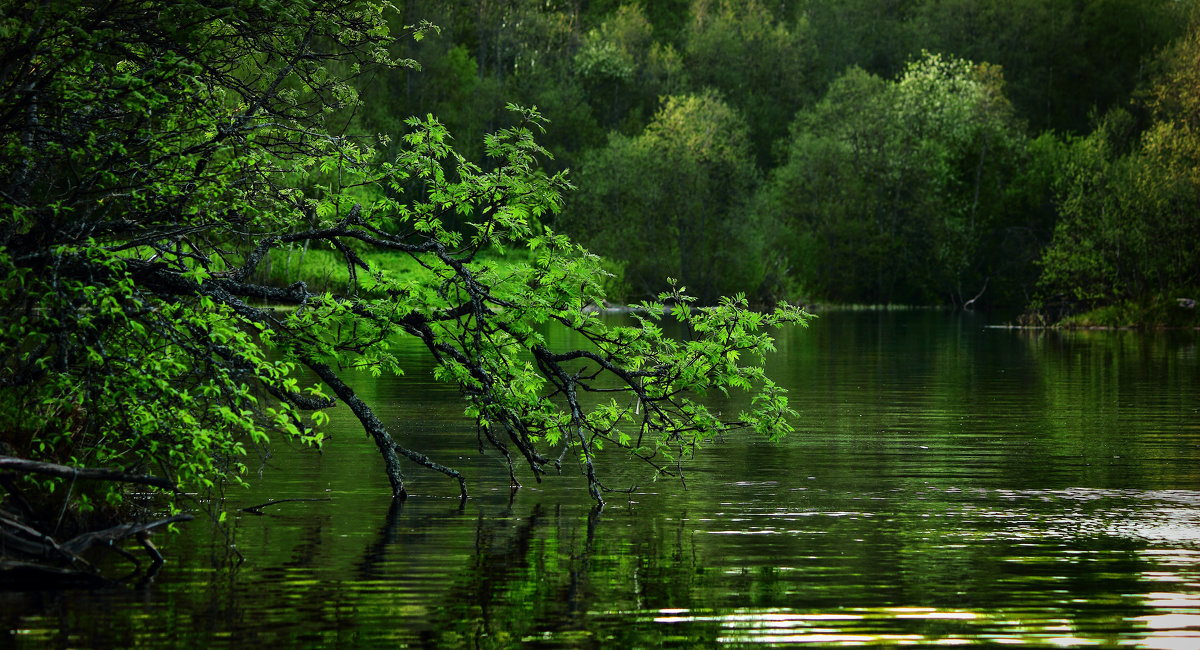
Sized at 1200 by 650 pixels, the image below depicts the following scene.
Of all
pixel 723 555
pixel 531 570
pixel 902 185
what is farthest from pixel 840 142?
pixel 531 570

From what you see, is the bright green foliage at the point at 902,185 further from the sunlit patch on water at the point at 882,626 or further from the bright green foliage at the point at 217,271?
the sunlit patch on water at the point at 882,626

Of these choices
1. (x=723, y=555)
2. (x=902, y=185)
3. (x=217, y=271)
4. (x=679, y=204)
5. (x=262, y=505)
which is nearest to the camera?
(x=723, y=555)

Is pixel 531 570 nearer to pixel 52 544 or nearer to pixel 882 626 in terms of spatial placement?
pixel 882 626

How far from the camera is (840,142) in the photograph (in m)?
97.0

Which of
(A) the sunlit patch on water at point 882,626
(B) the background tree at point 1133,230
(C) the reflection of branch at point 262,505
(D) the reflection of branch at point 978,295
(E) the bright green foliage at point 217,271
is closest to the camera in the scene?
(A) the sunlit patch on water at point 882,626

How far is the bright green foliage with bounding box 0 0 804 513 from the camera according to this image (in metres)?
12.4

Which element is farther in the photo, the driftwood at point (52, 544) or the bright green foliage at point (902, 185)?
the bright green foliage at point (902, 185)

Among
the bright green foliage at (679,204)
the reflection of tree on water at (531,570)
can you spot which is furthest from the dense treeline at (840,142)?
the reflection of tree on water at (531,570)

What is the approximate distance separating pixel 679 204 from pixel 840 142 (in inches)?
490

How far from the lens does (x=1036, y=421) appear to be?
26734 millimetres

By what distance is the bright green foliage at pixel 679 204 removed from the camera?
93.8 meters

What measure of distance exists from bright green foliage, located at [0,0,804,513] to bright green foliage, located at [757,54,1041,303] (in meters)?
82.0

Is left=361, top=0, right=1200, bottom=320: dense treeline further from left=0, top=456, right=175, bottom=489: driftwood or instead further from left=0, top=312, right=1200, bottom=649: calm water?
left=0, top=456, right=175, bottom=489: driftwood

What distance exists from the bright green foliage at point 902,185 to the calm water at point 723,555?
242ft
